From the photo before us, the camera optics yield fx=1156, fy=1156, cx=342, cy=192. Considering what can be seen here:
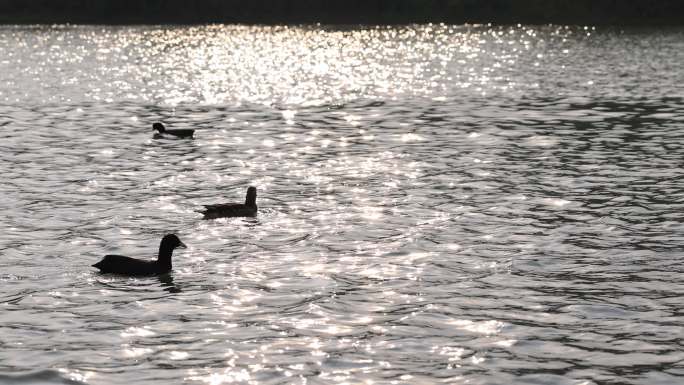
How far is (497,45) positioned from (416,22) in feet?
116

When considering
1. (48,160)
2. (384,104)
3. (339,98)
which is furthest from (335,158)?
(339,98)

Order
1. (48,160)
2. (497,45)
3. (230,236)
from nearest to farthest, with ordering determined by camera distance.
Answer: (230,236) → (48,160) → (497,45)

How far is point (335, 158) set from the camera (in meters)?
36.0

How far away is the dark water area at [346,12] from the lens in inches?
4838

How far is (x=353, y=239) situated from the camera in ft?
76.2

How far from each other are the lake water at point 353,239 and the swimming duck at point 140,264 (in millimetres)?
240

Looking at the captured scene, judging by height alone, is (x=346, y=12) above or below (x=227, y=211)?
above

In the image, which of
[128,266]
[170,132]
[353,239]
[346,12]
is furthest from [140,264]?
[346,12]

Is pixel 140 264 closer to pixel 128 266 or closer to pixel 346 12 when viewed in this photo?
pixel 128 266

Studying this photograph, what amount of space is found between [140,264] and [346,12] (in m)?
116

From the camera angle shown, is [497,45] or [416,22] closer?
Answer: [497,45]

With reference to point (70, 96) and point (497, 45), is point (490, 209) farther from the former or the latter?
point (497, 45)

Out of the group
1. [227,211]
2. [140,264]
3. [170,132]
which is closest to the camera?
[140,264]

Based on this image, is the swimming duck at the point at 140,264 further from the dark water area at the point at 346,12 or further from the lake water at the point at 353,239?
the dark water area at the point at 346,12
